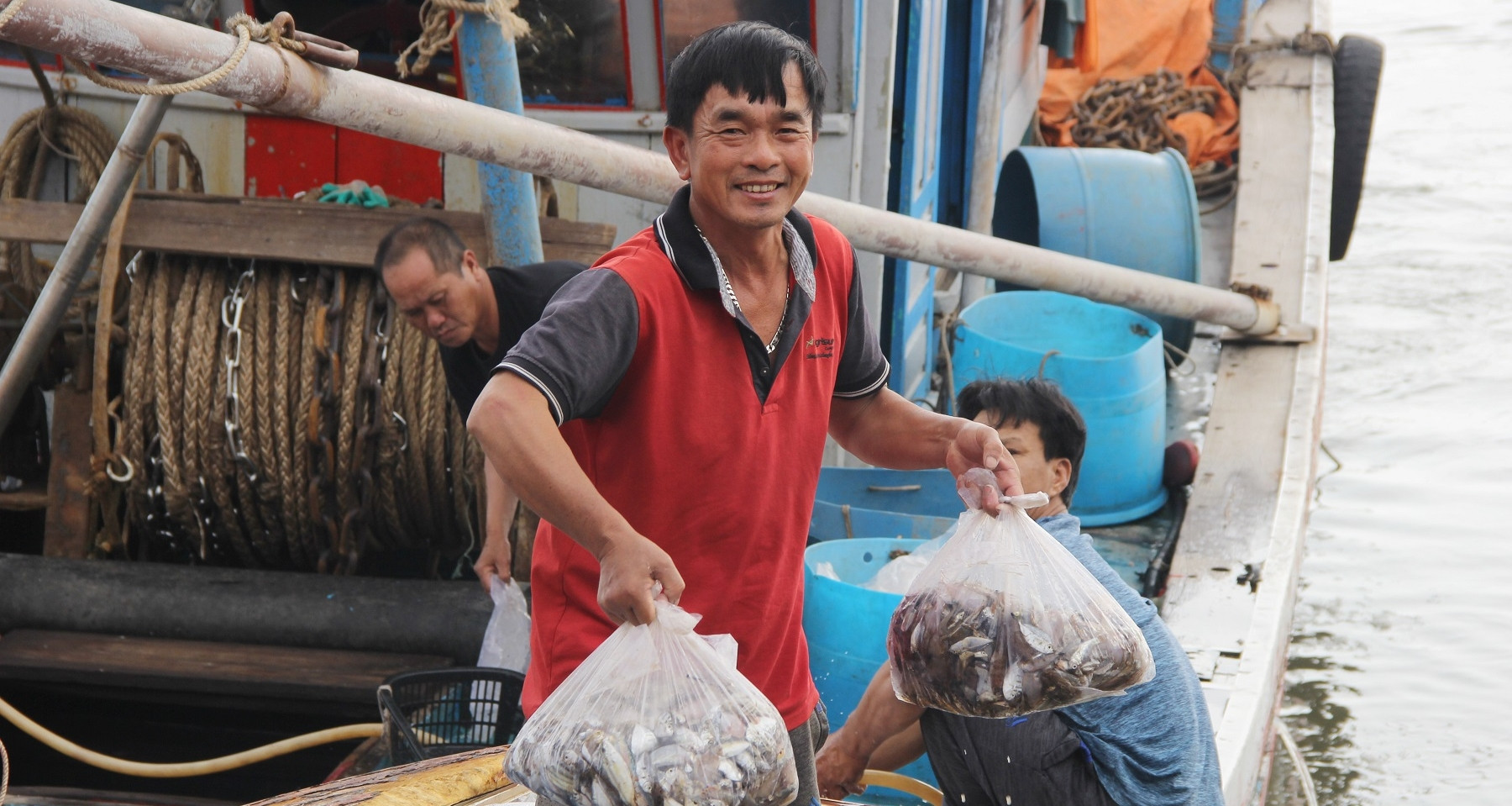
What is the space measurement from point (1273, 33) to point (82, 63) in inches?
295

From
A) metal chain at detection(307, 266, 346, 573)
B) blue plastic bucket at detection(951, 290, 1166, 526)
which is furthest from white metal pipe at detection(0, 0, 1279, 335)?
metal chain at detection(307, 266, 346, 573)

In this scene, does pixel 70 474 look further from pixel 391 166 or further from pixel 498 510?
pixel 498 510

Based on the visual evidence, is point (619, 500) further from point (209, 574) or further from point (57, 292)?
point (209, 574)

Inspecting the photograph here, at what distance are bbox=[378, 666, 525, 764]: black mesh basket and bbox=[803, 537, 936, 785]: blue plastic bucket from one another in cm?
79

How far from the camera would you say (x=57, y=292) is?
3805mm

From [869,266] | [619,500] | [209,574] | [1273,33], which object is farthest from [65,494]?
[1273,33]

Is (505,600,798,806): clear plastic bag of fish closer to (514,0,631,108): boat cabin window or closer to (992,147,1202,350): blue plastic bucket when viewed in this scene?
(514,0,631,108): boat cabin window

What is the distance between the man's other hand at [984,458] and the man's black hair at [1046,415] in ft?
2.36

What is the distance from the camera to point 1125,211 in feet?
23.2

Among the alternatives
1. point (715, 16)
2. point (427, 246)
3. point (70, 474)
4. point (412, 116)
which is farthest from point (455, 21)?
point (70, 474)

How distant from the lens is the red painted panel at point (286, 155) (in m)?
4.98

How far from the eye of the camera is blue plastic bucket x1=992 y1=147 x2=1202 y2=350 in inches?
274

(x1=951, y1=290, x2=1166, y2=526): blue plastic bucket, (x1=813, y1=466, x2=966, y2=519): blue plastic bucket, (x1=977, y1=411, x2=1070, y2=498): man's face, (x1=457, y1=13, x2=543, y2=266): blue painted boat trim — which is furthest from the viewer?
(x1=951, y1=290, x2=1166, y2=526): blue plastic bucket

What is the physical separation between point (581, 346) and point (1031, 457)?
4.59ft
